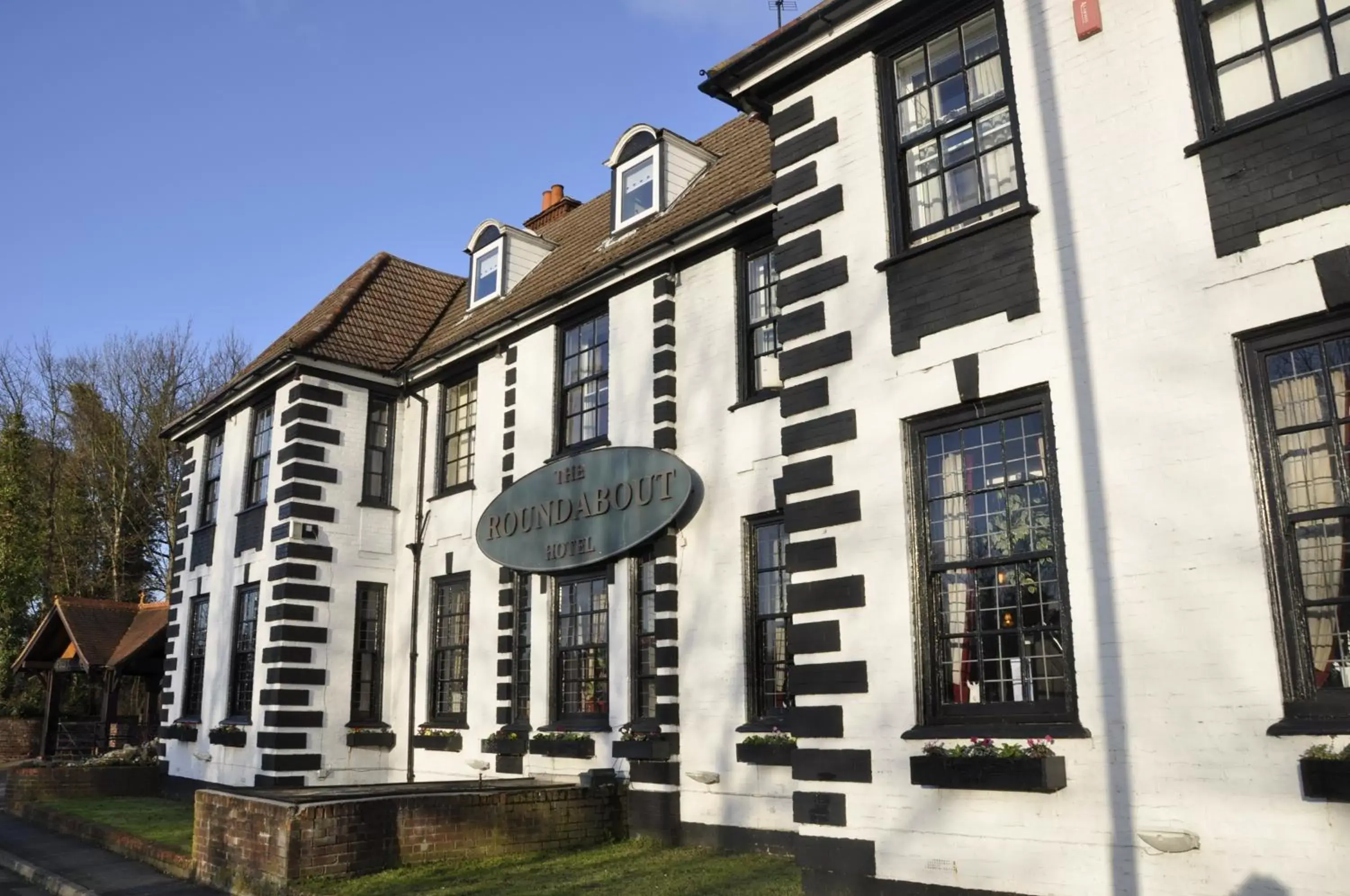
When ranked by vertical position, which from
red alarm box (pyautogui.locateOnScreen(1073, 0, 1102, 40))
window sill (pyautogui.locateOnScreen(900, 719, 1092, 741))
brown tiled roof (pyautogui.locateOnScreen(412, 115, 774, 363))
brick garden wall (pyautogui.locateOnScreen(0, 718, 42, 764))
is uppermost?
brown tiled roof (pyautogui.locateOnScreen(412, 115, 774, 363))

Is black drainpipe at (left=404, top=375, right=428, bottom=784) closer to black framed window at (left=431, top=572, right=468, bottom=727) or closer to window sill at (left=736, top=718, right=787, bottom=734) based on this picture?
black framed window at (left=431, top=572, right=468, bottom=727)

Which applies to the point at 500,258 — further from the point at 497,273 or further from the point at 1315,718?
the point at 1315,718

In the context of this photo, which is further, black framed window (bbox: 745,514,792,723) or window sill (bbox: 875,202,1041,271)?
black framed window (bbox: 745,514,792,723)

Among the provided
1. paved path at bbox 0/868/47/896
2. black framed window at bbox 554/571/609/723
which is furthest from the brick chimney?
paved path at bbox 0/868/47/896

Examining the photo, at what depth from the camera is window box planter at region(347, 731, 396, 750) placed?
18719 mm

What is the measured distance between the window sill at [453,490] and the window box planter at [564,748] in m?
4.66

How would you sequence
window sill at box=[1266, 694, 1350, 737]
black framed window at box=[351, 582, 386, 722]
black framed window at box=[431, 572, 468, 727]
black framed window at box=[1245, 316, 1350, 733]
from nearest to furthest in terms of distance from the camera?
window sill at box=[1266, 694, 1350, 737], black framed window at box=[1245, 316, 1350, 733], black framed window at box=[431, 572, 468, 727], black framed window at box=[351, 582, 386, 722]

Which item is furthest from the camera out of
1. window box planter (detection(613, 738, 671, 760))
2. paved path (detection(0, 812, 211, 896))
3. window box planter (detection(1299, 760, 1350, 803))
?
window box planter (detection(613, 738, 671, 760))

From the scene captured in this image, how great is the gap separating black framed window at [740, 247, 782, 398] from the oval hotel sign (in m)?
1.42

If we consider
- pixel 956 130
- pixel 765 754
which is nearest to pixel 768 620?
pixel 765 754

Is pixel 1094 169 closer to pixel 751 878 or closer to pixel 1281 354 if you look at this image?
pixel 1281 354

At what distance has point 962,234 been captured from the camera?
9.05 metres

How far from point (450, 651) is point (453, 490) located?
2.72 meters

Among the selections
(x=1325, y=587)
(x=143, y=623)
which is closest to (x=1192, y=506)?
(x=1325, y=587)
